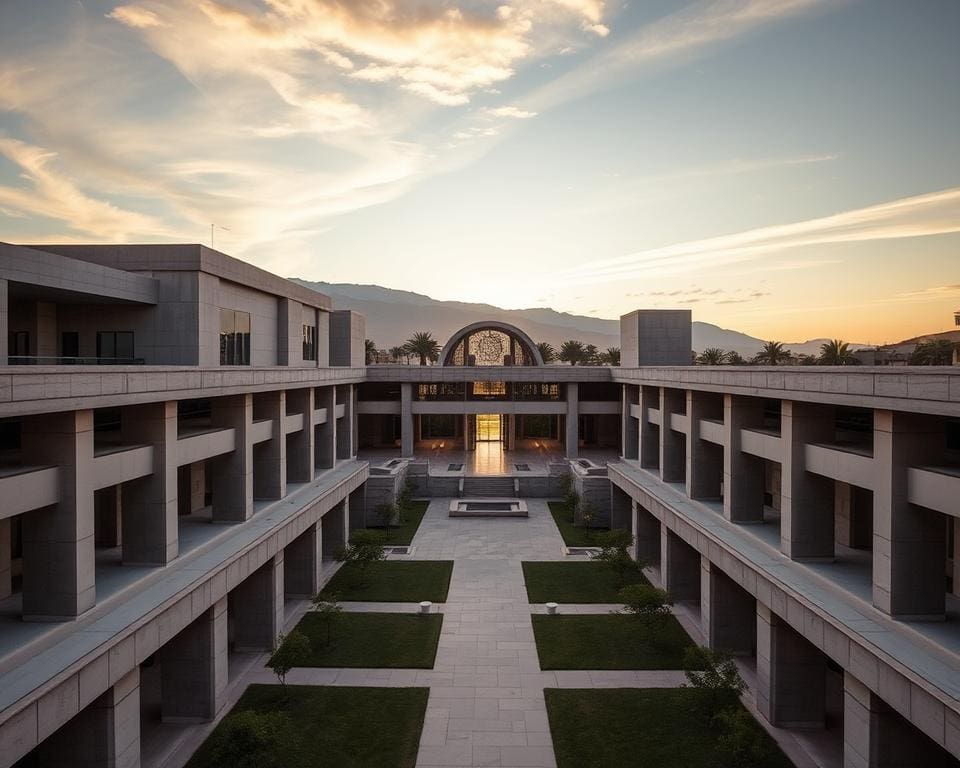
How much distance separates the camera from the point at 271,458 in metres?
24.8

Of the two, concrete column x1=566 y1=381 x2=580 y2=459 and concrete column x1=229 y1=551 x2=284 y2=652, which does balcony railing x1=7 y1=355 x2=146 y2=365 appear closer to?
concrete column x1=229 y1=551 x2=284 y2=652

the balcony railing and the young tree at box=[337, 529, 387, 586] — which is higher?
the balcony railing

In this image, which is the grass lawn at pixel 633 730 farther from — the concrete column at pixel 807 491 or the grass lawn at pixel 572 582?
the grass lawn at pixel 572 582

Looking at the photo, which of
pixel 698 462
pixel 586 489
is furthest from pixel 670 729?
pixel 586 489

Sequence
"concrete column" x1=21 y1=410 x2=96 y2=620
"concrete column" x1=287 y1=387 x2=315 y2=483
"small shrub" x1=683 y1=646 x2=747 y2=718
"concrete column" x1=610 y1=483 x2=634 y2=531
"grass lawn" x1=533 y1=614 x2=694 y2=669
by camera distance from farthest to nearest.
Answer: "concrete column" x1=610 y1=483 x2=634 y2=531 → "concrete column" x1=287 y1=387 x2=315 y2=483 → "grass lawn" x1=533 y1=614 x2=694 y2=669 → "small shrub" x1=683 y1=646 x2=747 y2=718 → "concrete column" x1=21 y1=410 x2=96 y2=620

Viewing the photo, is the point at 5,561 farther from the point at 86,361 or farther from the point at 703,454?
the point at 703,454

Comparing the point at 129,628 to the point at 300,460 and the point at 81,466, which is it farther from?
the point at 300,460

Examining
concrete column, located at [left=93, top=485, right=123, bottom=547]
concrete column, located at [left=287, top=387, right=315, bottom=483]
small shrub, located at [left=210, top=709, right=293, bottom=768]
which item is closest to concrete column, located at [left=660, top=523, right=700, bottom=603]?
concrete column, located at [left=287, top=387, right=315, bottom=483]

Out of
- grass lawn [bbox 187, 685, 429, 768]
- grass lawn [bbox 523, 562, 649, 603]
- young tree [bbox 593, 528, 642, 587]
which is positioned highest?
young tree [bbox 593, 528, 642, 587]

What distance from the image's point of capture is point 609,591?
2650 centimetres

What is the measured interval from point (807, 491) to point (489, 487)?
28.8m

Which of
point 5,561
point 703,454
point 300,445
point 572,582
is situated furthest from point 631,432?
point 5,561

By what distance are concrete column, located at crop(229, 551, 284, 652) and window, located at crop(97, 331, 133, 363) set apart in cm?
1252

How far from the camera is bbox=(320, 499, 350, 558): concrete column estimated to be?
31.0 metres
